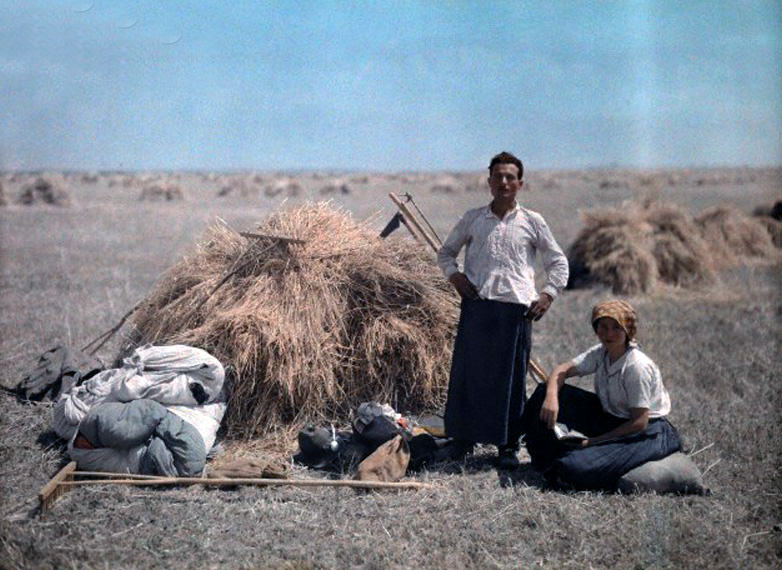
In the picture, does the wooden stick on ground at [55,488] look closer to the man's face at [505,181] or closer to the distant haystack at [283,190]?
the man's face at [505,181]

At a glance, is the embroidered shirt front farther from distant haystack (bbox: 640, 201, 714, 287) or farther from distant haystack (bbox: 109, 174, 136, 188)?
distant haystack (bbox: 109, 174, 136, 188)

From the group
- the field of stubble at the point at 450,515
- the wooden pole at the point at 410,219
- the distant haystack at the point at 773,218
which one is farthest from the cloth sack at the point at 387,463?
the distant haystack at the point at 773,218

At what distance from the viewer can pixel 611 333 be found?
4555mm

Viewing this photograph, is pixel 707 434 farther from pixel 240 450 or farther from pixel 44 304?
pixel 44 304

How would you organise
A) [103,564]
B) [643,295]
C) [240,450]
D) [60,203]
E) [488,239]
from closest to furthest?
[103,564]
[488,239]
[240,450]
[643,295]
[60,203]

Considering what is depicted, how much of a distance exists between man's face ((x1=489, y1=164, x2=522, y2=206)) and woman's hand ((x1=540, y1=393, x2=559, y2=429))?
1.28m

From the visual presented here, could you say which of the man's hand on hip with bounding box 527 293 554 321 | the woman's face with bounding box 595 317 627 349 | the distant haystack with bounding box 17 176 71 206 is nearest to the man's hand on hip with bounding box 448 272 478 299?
the man's hand on hip with bounding box 527 293 554 321

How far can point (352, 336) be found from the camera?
5.84 metres

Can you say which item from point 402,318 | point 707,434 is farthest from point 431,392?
point 707,434

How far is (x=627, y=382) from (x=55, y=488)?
3409 mm

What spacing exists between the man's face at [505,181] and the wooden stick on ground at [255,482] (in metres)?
1.87

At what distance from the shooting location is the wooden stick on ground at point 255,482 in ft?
14.8

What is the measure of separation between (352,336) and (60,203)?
967 inches

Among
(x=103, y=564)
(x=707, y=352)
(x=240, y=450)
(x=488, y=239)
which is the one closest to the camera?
(x=103, y=564)
